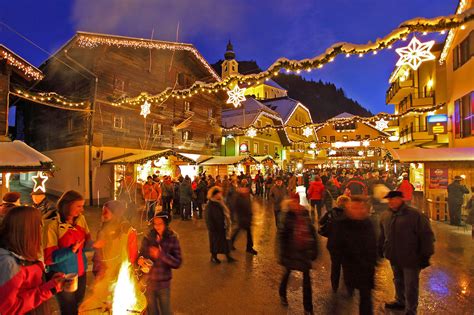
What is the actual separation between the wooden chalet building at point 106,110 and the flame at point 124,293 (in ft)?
48.4

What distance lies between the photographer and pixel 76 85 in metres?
18.7

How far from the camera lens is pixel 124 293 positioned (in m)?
3.90

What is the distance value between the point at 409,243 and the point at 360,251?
2.48 ft

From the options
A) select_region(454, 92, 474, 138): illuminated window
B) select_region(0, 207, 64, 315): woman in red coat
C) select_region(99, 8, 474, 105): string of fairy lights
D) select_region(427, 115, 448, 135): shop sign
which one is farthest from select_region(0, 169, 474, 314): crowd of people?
select_region(427, 115, 448, 135): shop sign

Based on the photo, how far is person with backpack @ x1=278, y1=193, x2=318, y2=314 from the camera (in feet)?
14.7

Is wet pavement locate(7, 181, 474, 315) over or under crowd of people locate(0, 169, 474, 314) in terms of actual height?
under

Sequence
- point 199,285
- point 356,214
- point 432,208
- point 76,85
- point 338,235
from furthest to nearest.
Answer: point 76,85 < point 432,208 < point 199,285 < point 338,235 < point 356,214

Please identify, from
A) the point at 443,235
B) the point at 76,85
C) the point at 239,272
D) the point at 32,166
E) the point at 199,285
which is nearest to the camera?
the point at 199,285

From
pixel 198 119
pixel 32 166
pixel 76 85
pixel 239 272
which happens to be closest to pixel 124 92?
pixel 76 85

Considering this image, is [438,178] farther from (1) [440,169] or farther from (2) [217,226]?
(2) [217,226]

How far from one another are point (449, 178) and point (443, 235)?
4.41 m

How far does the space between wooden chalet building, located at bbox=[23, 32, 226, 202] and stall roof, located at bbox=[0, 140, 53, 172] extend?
8709 millimetres

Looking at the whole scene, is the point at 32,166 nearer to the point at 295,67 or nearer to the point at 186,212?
the point at 186,212

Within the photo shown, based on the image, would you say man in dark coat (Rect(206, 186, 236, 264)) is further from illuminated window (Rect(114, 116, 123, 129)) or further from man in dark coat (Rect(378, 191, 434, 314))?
illuminated window (Rect(114, 116, 123, 129))
